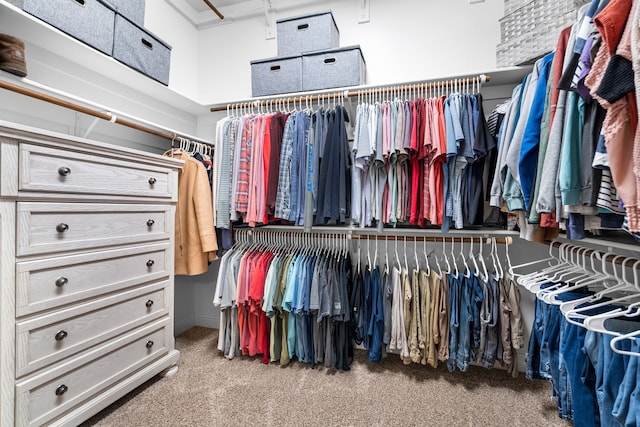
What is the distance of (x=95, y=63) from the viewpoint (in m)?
1.73

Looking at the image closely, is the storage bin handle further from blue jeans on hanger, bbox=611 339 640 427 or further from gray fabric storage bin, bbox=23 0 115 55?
blue jeans on hanger, bbox=611 339 640 427

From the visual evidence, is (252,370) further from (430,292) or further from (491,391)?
(491,391)

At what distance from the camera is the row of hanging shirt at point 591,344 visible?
0.76 metres

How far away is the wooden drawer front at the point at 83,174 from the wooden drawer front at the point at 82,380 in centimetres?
76

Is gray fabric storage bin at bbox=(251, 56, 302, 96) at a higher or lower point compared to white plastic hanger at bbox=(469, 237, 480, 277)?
higher

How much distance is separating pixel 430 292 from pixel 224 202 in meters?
1.54

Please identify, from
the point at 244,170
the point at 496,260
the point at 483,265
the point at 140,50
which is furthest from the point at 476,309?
the point at 140,50

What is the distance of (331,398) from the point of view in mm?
1653

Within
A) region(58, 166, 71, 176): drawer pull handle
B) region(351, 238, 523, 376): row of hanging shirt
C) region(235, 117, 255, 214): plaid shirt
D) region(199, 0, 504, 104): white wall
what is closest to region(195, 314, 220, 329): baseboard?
region(235, 117, 255, 214): plaid shirt

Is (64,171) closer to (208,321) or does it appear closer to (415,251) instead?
(208,321)

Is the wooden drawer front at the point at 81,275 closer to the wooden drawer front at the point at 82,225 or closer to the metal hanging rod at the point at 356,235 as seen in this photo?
the wooden drawer front at the point at 82,225

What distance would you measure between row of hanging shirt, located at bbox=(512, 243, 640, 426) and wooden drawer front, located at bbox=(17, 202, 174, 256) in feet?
6.16

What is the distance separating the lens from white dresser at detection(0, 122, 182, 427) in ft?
3.58

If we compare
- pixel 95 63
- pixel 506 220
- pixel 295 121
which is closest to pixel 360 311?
pixel 506 220
